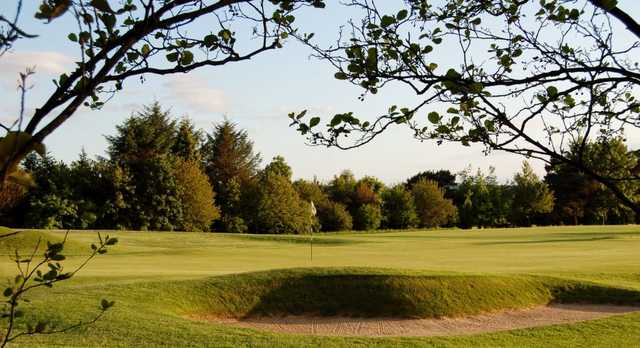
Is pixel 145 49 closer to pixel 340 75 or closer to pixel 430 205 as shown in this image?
pixel 340 75

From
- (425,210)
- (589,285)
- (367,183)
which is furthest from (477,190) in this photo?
(589,285)

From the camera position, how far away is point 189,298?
11516 mm

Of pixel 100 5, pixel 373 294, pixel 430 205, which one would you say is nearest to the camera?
pixel 100 5

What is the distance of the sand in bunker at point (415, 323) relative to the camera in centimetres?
1095

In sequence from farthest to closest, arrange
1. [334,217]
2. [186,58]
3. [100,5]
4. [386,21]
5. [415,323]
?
[334,217], [415,323], [386,21], [186,58], [100,5]

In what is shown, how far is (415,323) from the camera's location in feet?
37.9

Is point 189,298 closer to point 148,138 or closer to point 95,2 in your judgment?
point 95,2

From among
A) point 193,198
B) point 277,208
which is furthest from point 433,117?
point 277,208

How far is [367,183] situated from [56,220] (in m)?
22.8

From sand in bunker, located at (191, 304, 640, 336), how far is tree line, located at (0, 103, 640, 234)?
846 inches

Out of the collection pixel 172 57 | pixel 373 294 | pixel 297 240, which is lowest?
pixel 373 294

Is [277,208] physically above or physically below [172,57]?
above

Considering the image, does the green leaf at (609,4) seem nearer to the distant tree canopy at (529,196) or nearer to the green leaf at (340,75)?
the green leaf at (340,75)

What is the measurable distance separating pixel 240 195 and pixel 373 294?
32.1 metres
